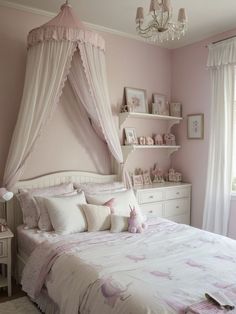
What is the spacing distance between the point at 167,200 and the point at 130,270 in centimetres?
225

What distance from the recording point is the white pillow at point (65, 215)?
299cm

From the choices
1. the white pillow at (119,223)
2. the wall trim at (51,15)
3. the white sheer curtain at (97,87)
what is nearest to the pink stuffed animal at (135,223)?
the white pillow at (119,223)

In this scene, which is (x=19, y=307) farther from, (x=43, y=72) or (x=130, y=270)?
(x=43, y=72)

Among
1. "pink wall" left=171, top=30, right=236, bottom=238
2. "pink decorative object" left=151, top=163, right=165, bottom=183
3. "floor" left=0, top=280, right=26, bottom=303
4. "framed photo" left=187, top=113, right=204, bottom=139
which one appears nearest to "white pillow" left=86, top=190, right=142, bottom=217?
"floor" left=0, top=280, right=26, bottom=303

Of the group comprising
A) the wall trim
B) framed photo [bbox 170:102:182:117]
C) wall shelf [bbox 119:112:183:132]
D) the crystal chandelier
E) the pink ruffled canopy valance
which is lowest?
wall shelf [bbox 119:112:183:132]

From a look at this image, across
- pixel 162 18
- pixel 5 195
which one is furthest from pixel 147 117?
pixel 5 195

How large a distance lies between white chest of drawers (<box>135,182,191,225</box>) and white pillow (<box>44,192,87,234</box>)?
111 centimetres

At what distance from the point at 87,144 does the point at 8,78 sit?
1200 mm

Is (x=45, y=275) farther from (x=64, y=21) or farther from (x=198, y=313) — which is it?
(x=64, y=21)

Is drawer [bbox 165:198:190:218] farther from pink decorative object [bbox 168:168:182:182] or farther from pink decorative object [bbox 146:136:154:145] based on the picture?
pink decorative object [bbox 146:136:154:145]

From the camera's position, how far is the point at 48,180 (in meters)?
3.60

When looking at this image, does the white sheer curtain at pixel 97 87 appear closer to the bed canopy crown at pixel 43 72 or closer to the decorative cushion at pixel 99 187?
the bed canopy crown at pixel 43 72

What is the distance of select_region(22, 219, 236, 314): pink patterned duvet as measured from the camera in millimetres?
1872

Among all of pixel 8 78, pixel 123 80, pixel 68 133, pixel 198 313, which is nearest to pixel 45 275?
pixel 198 313
